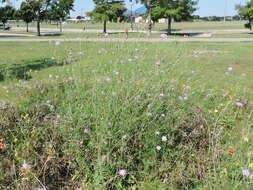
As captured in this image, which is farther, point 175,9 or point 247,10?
point 175,9

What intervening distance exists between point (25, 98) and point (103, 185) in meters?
1.89

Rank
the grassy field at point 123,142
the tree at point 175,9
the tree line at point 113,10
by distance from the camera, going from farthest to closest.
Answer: the tree at point 175,9 < the tree line at point 113,10 < the grassy field at point 123,142

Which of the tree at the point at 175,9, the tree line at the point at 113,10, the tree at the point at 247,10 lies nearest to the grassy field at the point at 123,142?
the tree line at the point at 113,10

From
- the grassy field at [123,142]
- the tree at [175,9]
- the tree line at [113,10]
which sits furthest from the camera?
the tree at [175,9]

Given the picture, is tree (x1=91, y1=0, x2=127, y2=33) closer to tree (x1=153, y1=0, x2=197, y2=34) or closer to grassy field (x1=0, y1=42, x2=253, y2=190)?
tree (x1=153, y1=0, x2=197, y2=34)

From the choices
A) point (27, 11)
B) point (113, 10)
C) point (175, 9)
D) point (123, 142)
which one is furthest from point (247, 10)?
point (123, 142)

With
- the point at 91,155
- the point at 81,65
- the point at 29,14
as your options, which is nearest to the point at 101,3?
the point at 29,14

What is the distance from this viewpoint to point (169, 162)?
2.07 metres

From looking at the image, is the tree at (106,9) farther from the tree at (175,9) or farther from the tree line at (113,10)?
the tree at (175,9)

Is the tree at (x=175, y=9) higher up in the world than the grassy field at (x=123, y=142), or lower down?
higher up

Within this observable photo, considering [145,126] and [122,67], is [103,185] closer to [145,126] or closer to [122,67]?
[145,126]

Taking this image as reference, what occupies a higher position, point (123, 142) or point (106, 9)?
point (106, 9)

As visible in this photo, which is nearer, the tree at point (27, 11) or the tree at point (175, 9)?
the tree at point (27, 11)

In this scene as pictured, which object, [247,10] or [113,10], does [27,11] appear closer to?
[113,10]
